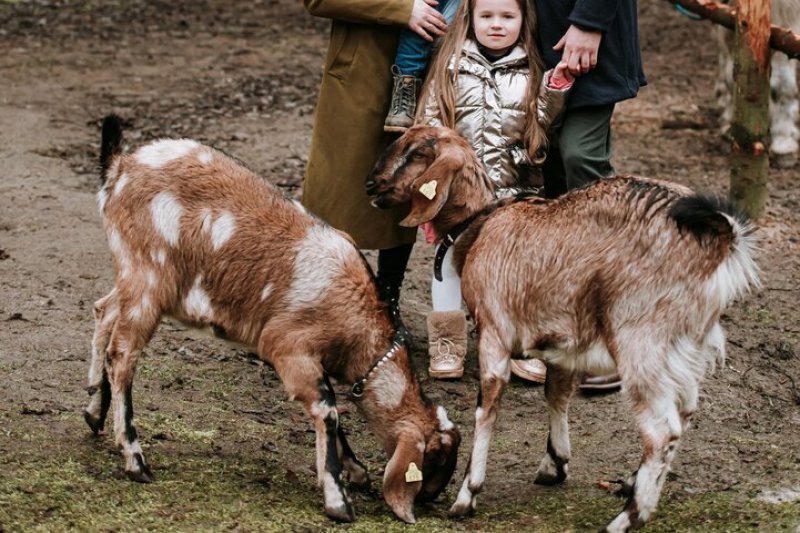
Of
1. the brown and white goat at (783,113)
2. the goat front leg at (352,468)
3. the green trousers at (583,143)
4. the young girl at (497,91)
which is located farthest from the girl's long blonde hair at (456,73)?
the brown and white goat at (783,113)

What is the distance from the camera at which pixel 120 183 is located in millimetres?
4793

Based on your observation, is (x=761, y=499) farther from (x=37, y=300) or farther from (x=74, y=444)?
(x=37, y=300)

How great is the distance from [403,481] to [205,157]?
143 cm

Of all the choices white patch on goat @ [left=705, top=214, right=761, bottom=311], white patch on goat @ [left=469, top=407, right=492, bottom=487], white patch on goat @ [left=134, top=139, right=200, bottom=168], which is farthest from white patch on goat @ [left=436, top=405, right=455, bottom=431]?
white patch on goat @ [left=134, top=139, right=200, bottom=168]

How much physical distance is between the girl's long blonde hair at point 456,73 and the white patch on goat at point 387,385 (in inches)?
47.7

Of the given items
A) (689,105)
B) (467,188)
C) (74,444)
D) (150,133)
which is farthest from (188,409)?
(689,105)

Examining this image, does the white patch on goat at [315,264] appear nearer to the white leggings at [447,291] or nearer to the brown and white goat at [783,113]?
the white leggings at [447,291]

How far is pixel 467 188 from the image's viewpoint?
484cm

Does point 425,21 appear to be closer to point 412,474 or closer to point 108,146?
point 108,146

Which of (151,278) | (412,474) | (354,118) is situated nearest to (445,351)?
(354,118)

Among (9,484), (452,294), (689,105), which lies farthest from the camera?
(689,105)

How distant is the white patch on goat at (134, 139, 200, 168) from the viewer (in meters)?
4.80

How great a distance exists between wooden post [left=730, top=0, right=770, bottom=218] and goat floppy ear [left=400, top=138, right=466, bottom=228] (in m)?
3.30

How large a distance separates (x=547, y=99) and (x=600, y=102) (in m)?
0.23
